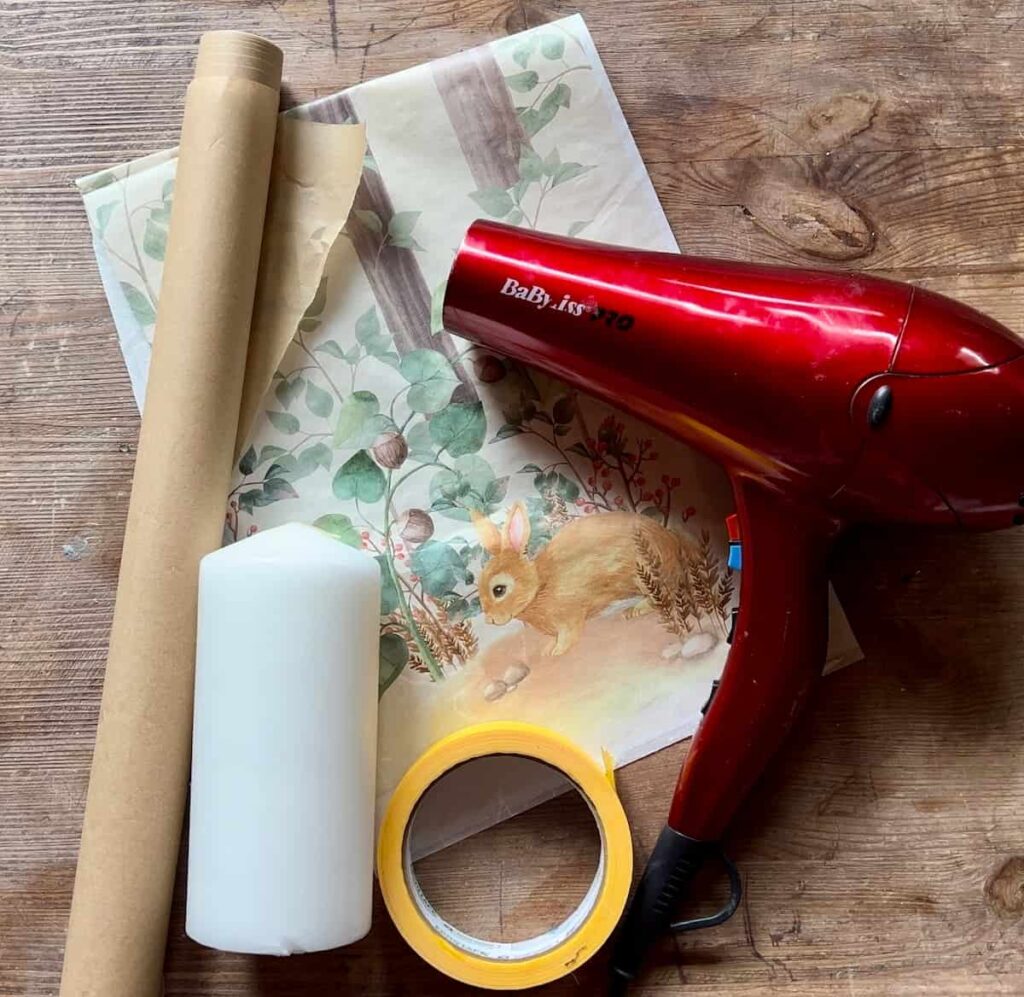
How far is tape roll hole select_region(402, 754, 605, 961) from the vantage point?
613mm

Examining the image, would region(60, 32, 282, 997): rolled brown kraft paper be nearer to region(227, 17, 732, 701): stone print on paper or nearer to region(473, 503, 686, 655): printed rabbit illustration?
region(227, 17, 732, 701): stone print on paper

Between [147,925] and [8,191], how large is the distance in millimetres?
457

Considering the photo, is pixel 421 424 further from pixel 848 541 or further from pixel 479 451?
pixel 848 541

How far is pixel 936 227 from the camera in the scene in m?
0.64

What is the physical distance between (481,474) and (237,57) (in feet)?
0.94

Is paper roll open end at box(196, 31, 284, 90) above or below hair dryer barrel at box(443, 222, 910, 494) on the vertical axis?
above

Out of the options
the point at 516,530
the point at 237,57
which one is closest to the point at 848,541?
the point at 516,530

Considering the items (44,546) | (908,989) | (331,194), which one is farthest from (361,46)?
(908,989)

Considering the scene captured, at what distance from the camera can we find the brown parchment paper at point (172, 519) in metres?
0.57

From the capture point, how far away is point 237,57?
0.58m

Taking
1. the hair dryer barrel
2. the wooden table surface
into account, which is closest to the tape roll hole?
the wooden table surface

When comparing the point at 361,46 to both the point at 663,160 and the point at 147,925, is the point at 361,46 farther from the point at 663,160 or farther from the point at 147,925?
the point at 147,925

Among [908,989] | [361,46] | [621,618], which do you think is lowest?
[908,989]

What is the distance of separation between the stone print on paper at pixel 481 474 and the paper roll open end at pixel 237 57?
62 millimetres
